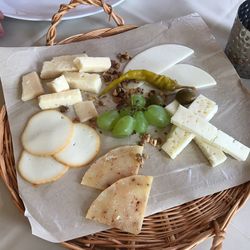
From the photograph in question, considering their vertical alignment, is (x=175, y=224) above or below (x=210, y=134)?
below

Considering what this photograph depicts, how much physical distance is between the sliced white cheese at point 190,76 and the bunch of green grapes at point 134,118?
10 centimetres

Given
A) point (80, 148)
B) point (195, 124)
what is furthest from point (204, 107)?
point (80, 148)

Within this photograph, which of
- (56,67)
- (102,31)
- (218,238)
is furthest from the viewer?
(102,31)

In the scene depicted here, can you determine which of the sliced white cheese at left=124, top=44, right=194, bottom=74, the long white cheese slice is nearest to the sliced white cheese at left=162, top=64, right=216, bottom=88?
the sliced white cheese at left=124, top=44, right=194, bottom=74

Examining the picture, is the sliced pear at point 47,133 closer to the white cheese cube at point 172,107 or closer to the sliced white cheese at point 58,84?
the sliced white cheese at point 58,84

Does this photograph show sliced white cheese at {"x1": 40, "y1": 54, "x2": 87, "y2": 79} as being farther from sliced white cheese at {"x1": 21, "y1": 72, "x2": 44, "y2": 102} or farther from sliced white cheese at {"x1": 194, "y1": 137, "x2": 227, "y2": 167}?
sliced white cheese at {"x1": 194, "y1": 137, "x2": 227, "y2": 167}

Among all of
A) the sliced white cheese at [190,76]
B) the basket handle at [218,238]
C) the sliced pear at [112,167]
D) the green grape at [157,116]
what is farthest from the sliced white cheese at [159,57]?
the basket handle at [218,238]

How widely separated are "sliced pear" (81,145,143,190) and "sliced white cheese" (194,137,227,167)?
124 mm

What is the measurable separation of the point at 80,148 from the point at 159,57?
0.99 feet

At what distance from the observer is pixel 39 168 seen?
2.46 feet

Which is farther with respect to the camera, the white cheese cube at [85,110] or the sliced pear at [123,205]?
the white cheese cube at [85,110]

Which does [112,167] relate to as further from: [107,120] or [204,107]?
[204,107]

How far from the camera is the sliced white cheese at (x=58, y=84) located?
2.76ft

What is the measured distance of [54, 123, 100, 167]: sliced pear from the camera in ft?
2.49
